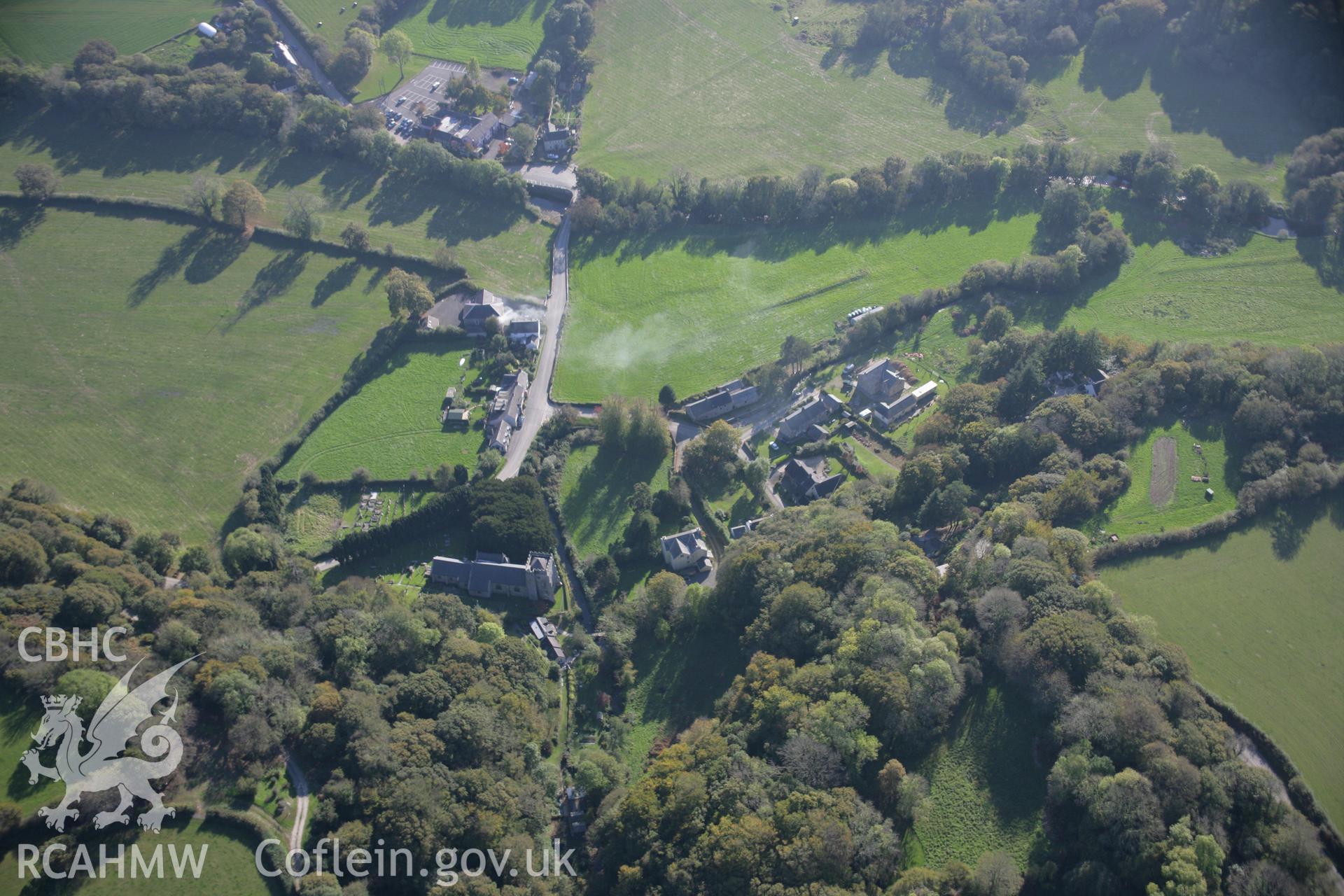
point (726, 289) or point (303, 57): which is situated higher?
point (303, 57)

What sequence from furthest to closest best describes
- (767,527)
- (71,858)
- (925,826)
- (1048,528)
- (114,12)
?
(114,12) → (767,527) → (1048,528) → (925,826) → (71,858)

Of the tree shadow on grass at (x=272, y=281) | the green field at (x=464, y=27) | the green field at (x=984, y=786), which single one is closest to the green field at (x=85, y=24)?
the green field at (x=464, y=27)

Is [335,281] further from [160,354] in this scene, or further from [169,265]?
[160,354]

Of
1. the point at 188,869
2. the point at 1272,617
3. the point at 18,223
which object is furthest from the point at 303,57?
the point at 1272,617

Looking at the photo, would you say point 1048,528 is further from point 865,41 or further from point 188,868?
point 865,41

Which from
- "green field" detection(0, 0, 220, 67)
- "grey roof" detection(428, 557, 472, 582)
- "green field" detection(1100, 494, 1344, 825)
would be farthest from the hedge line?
"green field" detection(0, 0, 220, 67)

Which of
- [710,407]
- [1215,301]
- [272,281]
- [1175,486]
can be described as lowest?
[272,281]

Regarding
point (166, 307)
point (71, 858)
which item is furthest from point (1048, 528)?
point (166, 307)

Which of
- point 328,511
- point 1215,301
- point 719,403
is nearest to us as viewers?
point 328,511
